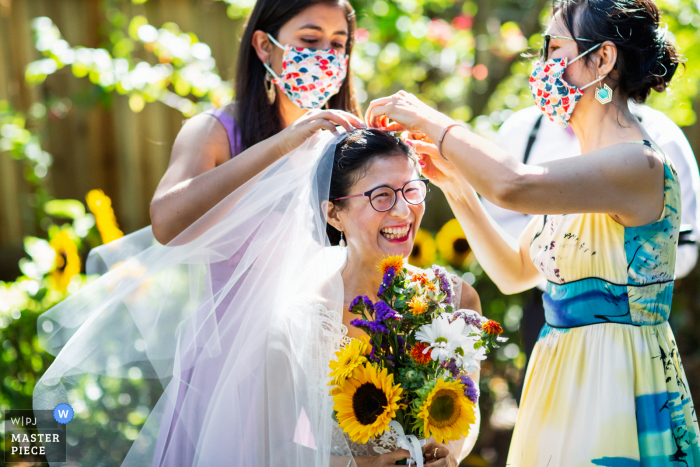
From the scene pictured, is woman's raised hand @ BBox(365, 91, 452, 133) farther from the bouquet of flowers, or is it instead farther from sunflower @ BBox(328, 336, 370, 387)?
sunflower @ BBox(328, 336, 370, 387)

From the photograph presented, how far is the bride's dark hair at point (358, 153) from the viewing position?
230 cm

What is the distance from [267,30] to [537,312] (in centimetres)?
199

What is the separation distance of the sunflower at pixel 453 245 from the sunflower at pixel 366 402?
2610mm

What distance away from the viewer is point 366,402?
1.74 meters

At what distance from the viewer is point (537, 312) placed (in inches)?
131

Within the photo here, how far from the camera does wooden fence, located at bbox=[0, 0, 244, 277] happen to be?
18.8ft

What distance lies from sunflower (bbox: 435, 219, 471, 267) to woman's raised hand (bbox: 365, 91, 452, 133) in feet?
6.88

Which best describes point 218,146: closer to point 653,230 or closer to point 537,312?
point 653,230

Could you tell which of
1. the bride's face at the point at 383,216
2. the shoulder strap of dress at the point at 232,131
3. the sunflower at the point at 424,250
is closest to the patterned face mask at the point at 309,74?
the shoulder strap of dress at the point at 232,131

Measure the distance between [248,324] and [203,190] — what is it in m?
0.54

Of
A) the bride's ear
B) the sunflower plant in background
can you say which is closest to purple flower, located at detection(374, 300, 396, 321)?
the bride's ear

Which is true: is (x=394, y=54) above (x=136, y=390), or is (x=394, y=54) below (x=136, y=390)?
above

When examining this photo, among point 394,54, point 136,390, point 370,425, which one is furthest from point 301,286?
point 394,54

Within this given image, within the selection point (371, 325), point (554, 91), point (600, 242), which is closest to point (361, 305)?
point (371, 325)
